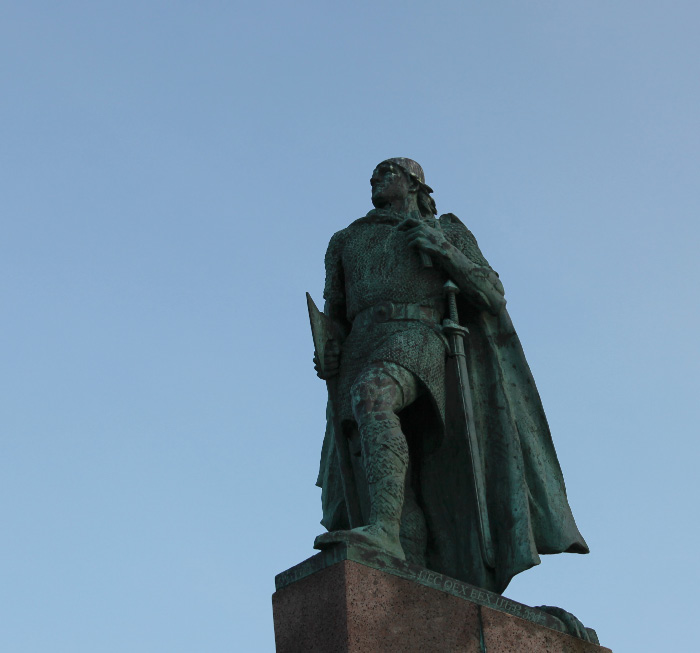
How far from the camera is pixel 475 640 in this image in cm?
776

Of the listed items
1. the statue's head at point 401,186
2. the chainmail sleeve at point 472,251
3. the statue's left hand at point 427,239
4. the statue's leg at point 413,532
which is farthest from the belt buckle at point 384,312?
the statue's leg at point 413,532

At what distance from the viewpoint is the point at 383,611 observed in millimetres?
7422

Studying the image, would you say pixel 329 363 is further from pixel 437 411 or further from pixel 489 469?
pixel 489 469

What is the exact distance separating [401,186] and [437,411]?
2.03m

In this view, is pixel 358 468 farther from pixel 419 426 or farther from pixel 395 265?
pixel 395 265

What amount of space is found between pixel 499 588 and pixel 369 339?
6.71 feet

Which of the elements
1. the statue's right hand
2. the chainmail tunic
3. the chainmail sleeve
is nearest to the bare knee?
the chainmail tunic

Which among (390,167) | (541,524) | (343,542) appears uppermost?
(390,167)

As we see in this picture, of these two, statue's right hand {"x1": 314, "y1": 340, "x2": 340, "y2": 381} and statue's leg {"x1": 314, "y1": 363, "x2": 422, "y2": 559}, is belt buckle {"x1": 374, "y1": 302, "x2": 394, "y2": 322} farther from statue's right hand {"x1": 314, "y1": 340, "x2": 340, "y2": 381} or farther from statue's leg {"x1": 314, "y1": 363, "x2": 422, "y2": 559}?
statue's leg {"x1": 314, "y1": 363, "x2": 422, "y2": 559}

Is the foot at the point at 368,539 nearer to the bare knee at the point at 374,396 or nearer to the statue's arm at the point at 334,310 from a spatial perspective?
the bare knee at the point at 374,396

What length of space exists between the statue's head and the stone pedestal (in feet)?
11.1

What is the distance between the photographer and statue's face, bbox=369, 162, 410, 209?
9.98 metres

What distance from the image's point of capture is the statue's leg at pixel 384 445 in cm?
807

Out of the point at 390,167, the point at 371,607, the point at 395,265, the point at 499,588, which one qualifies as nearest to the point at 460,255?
the point at 395,265
